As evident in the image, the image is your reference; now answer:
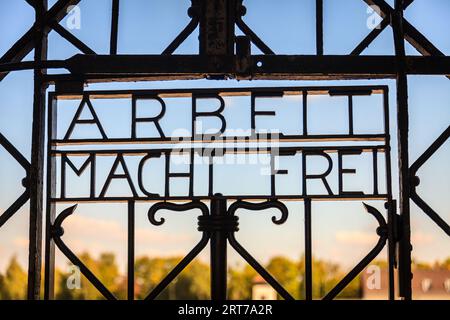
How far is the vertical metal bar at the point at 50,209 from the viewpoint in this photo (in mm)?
4102

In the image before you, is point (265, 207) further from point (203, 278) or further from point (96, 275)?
point (96, 275)

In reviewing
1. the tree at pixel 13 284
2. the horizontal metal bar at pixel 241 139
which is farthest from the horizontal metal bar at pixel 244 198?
the tree at pixel 13 284

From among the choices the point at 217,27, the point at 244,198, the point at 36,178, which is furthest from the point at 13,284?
the point at 217,27

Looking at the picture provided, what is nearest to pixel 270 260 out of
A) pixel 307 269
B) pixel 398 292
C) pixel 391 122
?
pixel 307 269

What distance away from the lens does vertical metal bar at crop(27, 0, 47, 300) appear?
13.2ft

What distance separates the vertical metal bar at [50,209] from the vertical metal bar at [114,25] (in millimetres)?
407

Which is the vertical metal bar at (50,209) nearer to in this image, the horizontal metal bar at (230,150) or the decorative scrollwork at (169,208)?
the horizontal metal bar at (230,150)

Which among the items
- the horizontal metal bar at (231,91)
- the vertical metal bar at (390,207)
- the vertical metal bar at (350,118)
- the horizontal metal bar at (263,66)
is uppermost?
the horizontal metal bar at (263,66)

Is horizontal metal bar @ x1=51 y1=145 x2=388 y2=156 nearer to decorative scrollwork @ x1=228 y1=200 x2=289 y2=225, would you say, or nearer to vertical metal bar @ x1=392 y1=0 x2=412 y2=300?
vertical metal bar @ x1=392 y1=0 x2=412 y2=300

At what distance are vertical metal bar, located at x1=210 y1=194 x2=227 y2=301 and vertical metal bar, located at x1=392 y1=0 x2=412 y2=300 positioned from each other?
86 cm

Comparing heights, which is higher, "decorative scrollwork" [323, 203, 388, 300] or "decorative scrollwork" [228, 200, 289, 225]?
"decorative scrollwork" [228, 200, 289, 225]

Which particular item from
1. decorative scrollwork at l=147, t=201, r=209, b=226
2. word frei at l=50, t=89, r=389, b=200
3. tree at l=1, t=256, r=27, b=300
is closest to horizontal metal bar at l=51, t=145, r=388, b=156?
word frei at l=50, t=89, r=389, b=200

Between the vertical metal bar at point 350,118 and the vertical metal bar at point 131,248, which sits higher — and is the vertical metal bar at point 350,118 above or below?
above

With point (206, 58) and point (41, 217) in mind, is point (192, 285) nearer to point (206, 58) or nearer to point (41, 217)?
point (41, 217)
